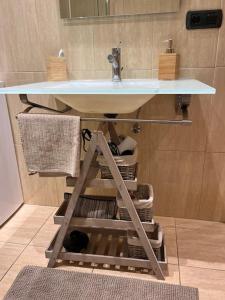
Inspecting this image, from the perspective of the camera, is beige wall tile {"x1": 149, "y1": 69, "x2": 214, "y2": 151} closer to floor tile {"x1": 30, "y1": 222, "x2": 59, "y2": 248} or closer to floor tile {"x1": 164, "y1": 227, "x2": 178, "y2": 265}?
A: floor tile {"x1": 164, "y1": 227, "x2": 178, "y2": 265}

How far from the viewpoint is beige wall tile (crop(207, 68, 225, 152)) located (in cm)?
128

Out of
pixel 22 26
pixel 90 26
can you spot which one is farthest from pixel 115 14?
pixel 22 26

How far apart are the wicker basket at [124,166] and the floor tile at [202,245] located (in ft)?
1.95

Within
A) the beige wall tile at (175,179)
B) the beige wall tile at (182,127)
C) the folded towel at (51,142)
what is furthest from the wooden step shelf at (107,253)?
the beige wall tile at (182,127)

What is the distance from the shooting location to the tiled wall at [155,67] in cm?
125

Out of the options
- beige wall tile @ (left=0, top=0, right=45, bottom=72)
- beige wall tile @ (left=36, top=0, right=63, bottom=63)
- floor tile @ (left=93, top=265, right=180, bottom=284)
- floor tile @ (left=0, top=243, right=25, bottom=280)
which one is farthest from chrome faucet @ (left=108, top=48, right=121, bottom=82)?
floor tile @ (left=0, top=243, right=25, bottom=280)

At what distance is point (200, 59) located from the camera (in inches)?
49.4

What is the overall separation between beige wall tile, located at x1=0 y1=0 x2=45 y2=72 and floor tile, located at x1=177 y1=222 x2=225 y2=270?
1308mm

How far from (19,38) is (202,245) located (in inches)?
62.1

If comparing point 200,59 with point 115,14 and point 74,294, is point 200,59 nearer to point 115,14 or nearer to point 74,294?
point 115,14

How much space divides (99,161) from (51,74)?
0.60 meters

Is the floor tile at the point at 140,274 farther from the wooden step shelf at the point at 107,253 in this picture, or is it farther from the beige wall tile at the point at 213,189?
the beige wall tile at the point at 213,189

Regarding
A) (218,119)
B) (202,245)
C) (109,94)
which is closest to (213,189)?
(202,245)

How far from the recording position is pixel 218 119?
136 centimetres
